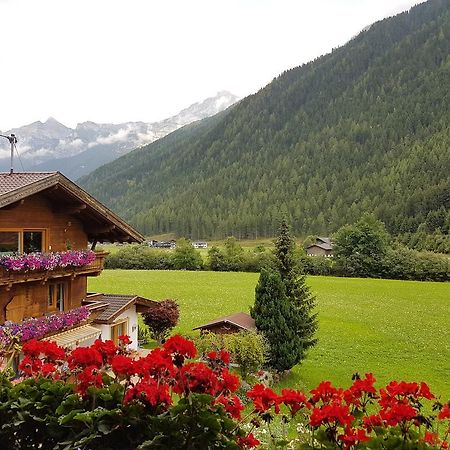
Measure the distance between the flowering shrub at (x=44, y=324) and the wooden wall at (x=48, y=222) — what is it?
2.28 meters

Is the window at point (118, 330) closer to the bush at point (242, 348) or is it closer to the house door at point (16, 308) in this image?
the bush at point (242, 348)

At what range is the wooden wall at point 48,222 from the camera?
1495 centimetres

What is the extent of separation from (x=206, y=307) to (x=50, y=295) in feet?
86.7

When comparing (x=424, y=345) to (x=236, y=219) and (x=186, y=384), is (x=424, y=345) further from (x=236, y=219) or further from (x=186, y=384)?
(x=236, y=219)

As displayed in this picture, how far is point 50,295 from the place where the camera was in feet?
56.9

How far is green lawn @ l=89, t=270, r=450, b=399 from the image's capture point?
25453 millimetres

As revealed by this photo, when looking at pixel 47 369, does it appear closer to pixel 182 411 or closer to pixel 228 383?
pixel 182 411

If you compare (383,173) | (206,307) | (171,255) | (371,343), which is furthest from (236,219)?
(371,343)

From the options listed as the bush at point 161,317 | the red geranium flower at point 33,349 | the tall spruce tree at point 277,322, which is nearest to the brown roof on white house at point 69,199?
the tall spruce tree at point 277,322

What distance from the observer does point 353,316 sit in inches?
1599

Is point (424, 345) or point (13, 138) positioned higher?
point (13, 138)

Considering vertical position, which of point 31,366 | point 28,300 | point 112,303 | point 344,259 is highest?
point 31,366

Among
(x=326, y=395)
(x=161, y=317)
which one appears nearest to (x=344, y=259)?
(x=161, y=317)

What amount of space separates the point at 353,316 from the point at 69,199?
29.7 m
